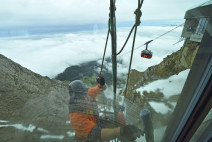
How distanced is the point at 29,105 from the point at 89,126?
1.74 meters

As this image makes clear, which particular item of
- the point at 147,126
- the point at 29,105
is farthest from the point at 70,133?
the point at 29,105

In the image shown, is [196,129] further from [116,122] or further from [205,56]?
[116,122]

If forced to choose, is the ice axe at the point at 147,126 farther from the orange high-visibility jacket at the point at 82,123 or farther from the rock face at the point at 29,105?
the rock face at the point at 29,105

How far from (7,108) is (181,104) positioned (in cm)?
956

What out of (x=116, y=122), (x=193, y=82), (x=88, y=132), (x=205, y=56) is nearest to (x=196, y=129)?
(x=193, y=82)

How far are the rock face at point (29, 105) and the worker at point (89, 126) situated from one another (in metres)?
0.24

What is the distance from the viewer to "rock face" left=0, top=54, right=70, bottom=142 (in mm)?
1503

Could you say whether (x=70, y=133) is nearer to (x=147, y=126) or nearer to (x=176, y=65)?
(x=147, y=126)

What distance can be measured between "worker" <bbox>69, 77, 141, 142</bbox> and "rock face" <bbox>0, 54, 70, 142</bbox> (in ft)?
0.78

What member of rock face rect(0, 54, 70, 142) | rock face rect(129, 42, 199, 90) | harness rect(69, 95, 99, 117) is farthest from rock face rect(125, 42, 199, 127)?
rock face rect(0, 54, 70, 142)

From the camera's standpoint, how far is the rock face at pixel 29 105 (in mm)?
1503

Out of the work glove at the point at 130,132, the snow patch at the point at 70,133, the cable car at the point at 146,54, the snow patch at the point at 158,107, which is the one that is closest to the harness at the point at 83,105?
the snow patch at the point at 70,133

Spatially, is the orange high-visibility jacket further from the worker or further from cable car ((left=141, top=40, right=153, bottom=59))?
cable car ((left=141, top=40, right=153, bottom=59))

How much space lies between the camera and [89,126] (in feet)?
4.19
